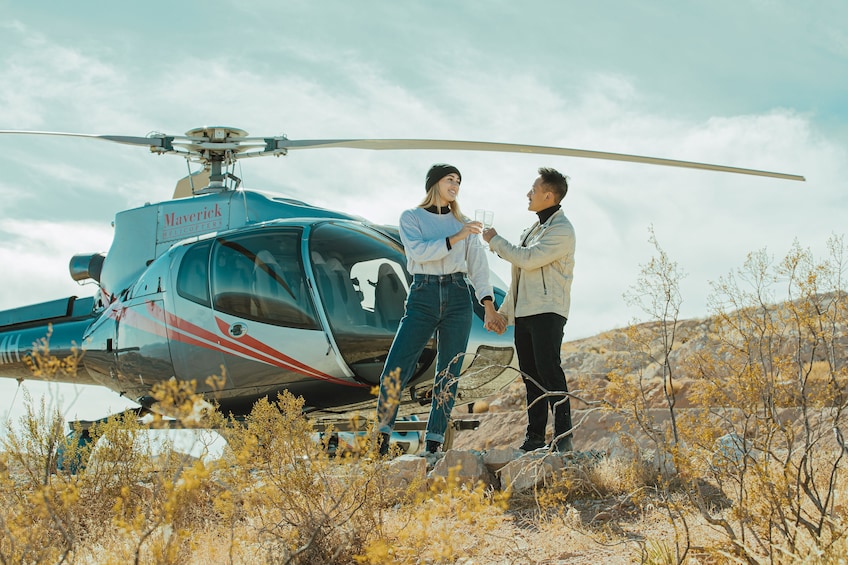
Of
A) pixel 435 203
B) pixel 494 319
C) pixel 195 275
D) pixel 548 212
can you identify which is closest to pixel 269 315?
pixel 195 275

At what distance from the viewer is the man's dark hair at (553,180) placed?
5.66 metres

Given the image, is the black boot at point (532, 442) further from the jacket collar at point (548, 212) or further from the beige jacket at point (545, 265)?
the jacket collar at point (548, 212)

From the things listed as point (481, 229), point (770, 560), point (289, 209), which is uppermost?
point (289, 209)

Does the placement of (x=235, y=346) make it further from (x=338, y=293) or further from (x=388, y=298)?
(x=388, y=298)

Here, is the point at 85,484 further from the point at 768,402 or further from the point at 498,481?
the point at 768,402

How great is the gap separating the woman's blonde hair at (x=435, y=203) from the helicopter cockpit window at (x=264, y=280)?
1.92 meters

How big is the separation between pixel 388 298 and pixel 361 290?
279 millimetres

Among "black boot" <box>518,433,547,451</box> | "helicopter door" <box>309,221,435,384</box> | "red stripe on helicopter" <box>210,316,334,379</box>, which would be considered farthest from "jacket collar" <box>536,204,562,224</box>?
"red stripe on helicopter" <box>210,316,334,379</box>

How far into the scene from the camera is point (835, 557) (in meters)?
3.18

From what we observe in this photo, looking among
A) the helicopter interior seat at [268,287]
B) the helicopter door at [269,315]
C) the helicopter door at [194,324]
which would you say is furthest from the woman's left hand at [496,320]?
the helicopter door at [194,324]

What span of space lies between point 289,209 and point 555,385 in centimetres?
400

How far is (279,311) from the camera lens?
7320 millimetres

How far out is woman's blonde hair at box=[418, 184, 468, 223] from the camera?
5.71 metres

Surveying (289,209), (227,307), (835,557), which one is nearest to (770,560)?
(835,557)
